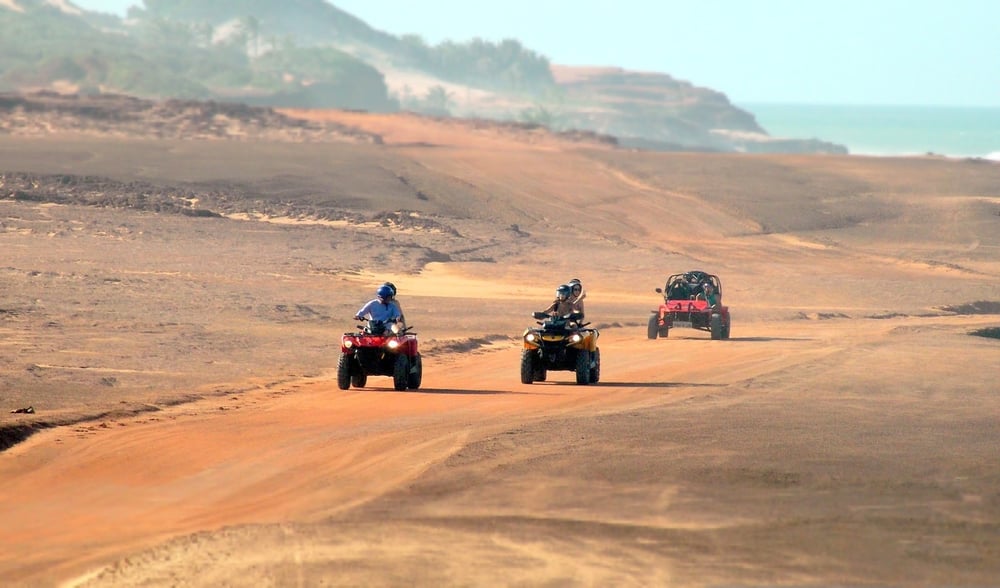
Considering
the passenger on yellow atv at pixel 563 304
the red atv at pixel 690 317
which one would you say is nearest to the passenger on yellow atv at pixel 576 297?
the passenger on yellow atv at pixel 563 304

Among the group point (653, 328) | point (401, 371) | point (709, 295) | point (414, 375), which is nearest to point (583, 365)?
point (414, 375)

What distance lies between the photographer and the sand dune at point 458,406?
10297mm

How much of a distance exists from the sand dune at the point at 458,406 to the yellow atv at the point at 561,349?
0.47 metres

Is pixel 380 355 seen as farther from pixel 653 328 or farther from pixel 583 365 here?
pixel 653 328

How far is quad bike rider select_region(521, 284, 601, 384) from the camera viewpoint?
66.0ft

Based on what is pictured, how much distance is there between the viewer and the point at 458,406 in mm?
17500

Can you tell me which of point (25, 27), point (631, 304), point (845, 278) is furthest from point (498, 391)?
point (25, 27)

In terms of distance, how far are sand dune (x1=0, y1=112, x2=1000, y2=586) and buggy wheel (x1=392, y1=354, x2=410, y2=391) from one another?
202 millimetres

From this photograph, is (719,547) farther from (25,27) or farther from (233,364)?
(25,27)

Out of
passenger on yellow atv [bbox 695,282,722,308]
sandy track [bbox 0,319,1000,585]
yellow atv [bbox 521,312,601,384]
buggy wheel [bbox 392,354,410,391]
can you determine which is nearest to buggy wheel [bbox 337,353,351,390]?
sandy track [bbox 0,319,1000,585]

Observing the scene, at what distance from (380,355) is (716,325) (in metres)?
11.3

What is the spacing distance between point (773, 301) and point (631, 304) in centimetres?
455

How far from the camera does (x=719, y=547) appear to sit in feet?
34.3

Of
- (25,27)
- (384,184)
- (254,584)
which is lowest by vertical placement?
(254,584)
